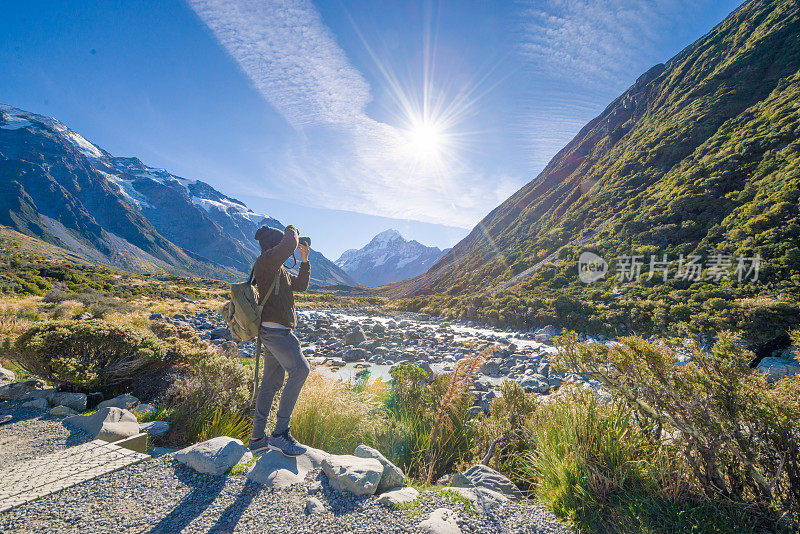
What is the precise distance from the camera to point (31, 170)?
192m

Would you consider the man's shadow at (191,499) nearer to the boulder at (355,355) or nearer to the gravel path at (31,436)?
the gravel path at (31,436)

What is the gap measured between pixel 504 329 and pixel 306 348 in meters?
13.9

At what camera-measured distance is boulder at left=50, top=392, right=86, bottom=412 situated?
4.71 metres

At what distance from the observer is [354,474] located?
2.84 metres

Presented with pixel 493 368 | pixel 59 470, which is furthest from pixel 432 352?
pixel 59 470

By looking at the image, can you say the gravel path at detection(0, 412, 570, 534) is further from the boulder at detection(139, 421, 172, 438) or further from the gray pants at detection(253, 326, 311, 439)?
the boulder at detection(139, 421, 172, 438)

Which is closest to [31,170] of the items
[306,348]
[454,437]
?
[306,348]

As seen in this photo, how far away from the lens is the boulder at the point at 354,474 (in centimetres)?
277

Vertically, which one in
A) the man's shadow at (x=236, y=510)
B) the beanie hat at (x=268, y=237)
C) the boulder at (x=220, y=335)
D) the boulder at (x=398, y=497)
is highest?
the beanie hat at (x=268, y=237)

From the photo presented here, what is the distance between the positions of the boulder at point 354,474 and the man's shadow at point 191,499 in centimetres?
100

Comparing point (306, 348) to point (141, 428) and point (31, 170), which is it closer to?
point (141, 428)

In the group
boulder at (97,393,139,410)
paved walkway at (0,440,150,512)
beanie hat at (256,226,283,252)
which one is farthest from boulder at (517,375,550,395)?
boulder at (97,393,139,410)

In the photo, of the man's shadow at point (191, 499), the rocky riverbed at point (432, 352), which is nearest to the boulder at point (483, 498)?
the man's shadow at point (191, 499)

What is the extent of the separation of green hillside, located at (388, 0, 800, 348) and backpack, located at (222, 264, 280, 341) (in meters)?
9.19
